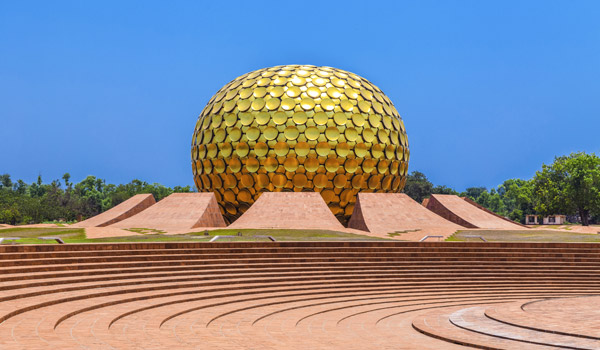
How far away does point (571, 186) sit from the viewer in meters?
46.4

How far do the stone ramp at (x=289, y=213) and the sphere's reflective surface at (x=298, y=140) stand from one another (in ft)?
6.98

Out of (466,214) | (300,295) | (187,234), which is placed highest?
(466,214)

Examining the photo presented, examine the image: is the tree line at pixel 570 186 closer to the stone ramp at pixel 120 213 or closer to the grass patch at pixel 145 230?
the stone ramp at pixel 120 213

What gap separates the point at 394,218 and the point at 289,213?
4215mm

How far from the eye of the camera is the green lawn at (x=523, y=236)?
21.3 meters

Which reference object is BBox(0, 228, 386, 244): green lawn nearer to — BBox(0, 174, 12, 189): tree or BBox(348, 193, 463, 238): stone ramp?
BBox(348, 193, 463, 238): stone ramp

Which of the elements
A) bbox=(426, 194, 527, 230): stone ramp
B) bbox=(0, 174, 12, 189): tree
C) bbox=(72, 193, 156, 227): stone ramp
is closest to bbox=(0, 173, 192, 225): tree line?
bbox=(0, 174, 12, 189): tree

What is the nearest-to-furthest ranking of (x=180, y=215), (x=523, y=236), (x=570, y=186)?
1. (x=523, y=236)
2. (x=180, y=215)
3. (x=570, y=186)

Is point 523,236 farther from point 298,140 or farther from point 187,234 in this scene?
point 187,234

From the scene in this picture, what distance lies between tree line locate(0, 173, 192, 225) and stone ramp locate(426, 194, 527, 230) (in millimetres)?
23642

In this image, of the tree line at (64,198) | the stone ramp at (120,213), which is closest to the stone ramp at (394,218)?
the stone ramp at (120,213)

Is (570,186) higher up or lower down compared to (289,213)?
higher up

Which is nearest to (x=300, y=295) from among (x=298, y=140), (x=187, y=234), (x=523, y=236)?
(x=187, y=234)

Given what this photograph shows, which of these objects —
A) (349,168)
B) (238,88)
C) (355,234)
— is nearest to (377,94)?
(349,168)
